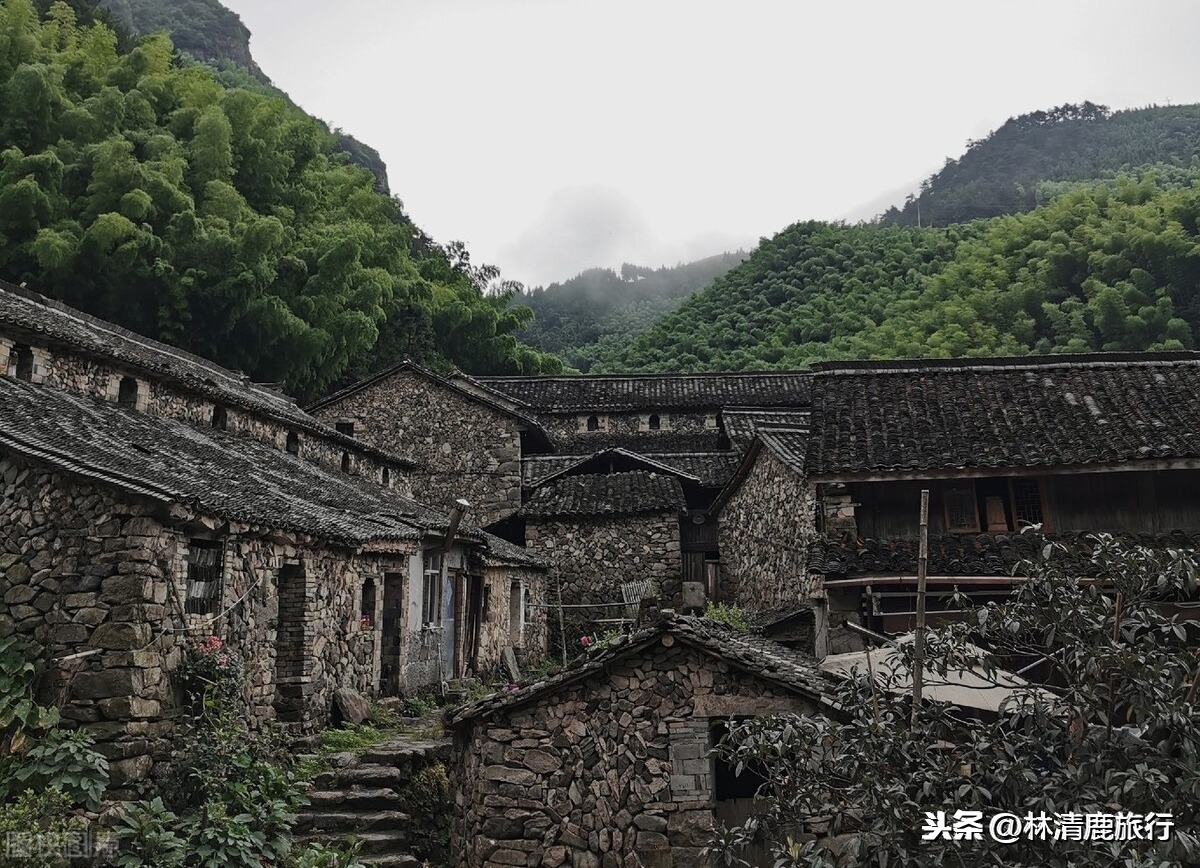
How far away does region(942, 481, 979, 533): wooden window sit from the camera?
13102 millimetres

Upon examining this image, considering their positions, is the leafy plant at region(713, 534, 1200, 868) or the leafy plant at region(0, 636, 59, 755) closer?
the leafy plant at region(713, 534, 1200, 868)

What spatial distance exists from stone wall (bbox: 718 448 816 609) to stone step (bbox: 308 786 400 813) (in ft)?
27.5

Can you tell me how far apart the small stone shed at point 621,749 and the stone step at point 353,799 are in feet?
4.82

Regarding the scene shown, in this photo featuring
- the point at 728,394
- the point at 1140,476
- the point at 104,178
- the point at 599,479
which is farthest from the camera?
the point at 728,394

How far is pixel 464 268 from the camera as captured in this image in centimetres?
4566

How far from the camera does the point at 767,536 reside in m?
19.9

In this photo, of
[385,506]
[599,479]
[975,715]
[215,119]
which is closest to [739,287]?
[599,479]

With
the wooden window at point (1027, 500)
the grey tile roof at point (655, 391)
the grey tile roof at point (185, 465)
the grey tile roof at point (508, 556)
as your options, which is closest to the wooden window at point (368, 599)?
the grey tile roof at point (185, 465)

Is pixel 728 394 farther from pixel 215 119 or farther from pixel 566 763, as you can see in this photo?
pixel 566 763

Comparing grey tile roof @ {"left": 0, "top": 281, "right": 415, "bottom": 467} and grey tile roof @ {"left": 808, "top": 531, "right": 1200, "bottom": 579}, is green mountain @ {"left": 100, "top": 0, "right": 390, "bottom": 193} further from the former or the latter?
grey tile roof @ {"left": 808, "top": 531, "right": 1200, "bottom": 579}

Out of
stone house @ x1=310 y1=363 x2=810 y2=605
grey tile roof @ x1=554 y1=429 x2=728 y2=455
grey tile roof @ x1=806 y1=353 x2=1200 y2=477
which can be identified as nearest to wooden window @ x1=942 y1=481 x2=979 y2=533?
grey tile roof @ x1=806 y1=353 x2=1200 y2=477

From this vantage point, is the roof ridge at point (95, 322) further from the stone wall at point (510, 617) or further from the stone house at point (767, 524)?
the stone house at point (767, 524)

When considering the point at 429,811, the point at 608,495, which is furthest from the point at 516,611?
the point at 429,811

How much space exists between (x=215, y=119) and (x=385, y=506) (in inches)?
501
